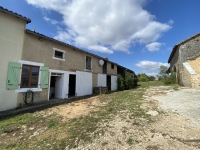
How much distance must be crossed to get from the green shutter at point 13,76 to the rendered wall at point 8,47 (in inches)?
6.6

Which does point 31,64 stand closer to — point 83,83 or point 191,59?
point 83,83

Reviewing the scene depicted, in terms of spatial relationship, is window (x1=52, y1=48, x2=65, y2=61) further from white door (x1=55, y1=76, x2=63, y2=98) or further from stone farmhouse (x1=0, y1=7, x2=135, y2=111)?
→ white door (x1=55, y1=76, x2=63, y2=98)

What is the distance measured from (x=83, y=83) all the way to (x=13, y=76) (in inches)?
230

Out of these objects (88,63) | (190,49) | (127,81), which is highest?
(190,49)

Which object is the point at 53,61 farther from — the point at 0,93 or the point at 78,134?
the point at 78,134

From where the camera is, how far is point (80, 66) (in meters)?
10.9

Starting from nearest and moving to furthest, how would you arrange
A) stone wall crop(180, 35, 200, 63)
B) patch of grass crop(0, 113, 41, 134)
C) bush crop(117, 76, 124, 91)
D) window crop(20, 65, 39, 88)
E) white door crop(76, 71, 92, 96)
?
patch of grass crop(0, 113, 41, 134)
window crop(20, 65, 39, 88)
white door crop(76, 71, 92, 96)
stone wall crop(180, 35, 200, 63)
bush crop(117, 76, 124, 91)

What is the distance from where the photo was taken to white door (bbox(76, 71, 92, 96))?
1042cm

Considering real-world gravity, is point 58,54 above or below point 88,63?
above

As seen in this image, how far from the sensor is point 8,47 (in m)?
6.07

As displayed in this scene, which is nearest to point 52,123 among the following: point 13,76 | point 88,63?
point 13,76

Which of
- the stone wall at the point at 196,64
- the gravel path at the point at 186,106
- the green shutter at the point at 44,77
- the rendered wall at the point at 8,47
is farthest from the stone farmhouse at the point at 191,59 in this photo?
the rendered wall at the point at 8,47

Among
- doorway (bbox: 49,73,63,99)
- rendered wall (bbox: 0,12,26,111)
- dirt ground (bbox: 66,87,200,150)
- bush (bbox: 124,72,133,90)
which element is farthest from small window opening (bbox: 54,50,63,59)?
bush (bbox: 124,72,133,90)

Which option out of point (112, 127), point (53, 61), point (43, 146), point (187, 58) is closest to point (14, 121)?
point (43, 146)
